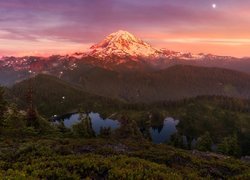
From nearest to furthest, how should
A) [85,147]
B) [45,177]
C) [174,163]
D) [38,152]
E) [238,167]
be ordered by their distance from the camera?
1. [45,177]
2. [38,152]
3. [174,163]
4. [238,167]
5. [85,147]

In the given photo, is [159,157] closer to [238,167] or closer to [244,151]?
[238,167]

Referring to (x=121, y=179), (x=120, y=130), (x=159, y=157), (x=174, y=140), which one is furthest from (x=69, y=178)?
(x=174, y=140)

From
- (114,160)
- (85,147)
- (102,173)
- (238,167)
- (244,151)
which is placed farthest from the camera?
(244,151)

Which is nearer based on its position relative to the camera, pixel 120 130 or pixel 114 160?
pixel 114 160

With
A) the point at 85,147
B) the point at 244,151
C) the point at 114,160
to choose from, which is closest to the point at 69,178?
the point at 114,160

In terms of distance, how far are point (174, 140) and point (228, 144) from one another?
2044 cm

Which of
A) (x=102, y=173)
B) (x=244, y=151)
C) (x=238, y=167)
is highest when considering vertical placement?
(x=102, y=173)

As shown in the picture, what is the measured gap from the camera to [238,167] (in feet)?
96.2

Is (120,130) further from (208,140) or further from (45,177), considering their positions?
(45,177)

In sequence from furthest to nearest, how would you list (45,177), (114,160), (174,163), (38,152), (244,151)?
(244,151) → (174,163) → (38,152) → (114,160) → (45,177)

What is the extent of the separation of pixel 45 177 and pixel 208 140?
103 meters

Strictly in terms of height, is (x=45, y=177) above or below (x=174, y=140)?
above

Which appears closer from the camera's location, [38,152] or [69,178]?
[69,178]

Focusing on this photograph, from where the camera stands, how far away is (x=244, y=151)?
180 m
